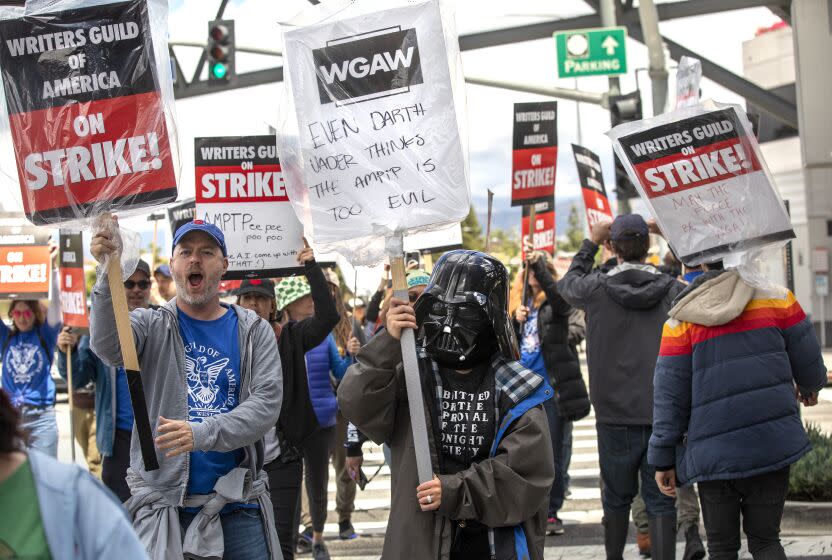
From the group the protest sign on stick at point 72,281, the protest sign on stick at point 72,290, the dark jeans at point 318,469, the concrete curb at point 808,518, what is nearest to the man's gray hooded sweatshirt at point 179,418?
the dark jeans at point 318,469

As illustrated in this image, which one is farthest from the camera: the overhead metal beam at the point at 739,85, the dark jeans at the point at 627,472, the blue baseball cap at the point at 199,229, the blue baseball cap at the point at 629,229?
the overhead metal beam at the point at 739,85

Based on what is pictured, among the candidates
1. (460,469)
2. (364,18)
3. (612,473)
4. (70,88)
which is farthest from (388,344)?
(612,473)

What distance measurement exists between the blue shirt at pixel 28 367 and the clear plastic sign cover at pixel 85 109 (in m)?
4.72

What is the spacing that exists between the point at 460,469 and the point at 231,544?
94 centimetres

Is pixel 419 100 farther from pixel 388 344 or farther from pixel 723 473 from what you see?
pixel 723 473

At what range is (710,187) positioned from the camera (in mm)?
5344

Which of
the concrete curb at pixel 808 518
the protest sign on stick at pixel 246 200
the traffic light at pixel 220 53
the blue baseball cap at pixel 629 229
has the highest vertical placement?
the traffic light at pixel 220 53

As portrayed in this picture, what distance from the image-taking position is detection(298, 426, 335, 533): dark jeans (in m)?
6.92

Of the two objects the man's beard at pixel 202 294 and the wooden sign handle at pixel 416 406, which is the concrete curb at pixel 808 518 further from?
the man's beard at pixel 202 294

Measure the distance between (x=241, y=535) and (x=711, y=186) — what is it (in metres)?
2.73

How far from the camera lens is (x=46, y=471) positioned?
192cm

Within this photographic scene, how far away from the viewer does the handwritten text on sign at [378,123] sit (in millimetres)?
4277

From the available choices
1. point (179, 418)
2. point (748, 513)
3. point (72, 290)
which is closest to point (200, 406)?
point (179, 418)

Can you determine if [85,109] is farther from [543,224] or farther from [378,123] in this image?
[543,224]
